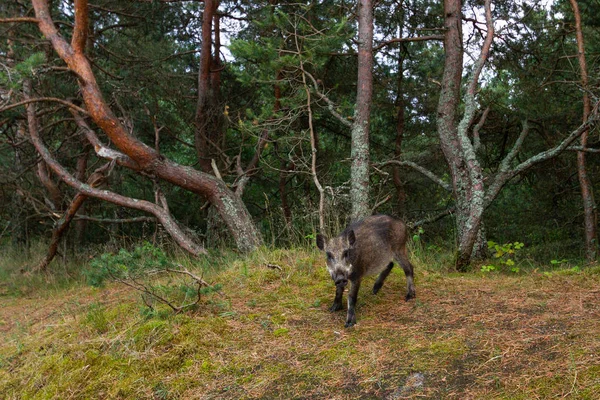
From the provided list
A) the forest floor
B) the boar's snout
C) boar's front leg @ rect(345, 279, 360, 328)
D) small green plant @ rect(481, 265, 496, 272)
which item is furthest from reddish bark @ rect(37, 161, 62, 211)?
small green plant @ rect(481, 265, 496, 272)

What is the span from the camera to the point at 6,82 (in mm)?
8500

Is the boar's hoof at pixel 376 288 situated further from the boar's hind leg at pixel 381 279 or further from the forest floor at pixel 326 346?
the forest floor at pixel 326 346

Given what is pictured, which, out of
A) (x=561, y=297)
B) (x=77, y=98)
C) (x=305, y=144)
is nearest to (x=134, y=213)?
(x=77, y=98)

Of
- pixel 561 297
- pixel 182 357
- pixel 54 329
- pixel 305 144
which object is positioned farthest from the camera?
pixel 305 144

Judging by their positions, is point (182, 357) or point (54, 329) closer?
point (182, 357)

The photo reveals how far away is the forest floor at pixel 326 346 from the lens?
4016 mm

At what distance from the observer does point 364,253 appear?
20.3 feet

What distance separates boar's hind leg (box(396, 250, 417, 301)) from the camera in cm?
640

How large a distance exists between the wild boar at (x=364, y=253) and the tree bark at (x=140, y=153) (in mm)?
3143

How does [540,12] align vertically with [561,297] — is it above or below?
above

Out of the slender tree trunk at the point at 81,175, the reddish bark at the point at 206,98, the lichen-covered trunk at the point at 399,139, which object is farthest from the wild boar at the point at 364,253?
the slender tree trunk at the point at 81,175

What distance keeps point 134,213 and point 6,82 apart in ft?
28.8

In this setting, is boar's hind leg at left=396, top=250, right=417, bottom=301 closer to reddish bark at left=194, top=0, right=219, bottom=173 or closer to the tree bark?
the tree bark

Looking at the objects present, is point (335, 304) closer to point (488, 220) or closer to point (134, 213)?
point (488, 220)
